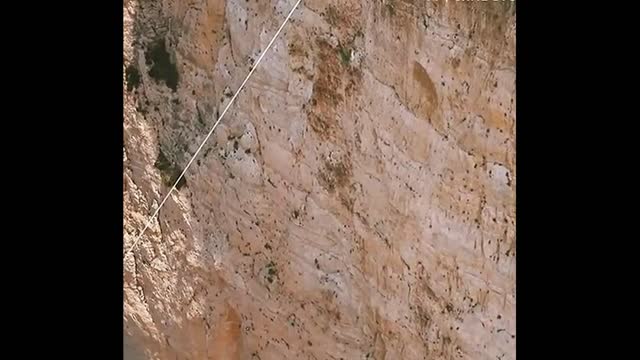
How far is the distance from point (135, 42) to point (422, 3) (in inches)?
89.5

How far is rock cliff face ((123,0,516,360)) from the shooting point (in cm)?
382

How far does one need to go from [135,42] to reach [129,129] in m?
0.44

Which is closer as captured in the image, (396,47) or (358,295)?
(396,47)

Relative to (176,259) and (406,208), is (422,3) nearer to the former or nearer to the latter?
(406,208)

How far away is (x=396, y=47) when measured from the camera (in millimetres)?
4105

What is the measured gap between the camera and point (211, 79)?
535 cm

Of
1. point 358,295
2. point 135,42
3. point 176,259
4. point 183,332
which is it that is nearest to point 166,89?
point 135,42

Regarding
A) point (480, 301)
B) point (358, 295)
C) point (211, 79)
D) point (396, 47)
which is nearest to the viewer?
point (480, 301)

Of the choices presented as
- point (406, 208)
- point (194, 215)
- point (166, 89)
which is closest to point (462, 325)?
point (406, 208)

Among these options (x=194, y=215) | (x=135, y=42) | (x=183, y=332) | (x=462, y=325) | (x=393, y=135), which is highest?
(x=393, y=135)

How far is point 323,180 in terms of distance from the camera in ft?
15.1

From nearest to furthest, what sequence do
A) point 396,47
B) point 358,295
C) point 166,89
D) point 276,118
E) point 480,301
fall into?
point 480,301, point 396,47, point 358,295, point 276,118, point 166,89

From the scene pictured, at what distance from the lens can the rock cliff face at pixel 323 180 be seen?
3.82 metres

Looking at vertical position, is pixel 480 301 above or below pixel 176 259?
above
